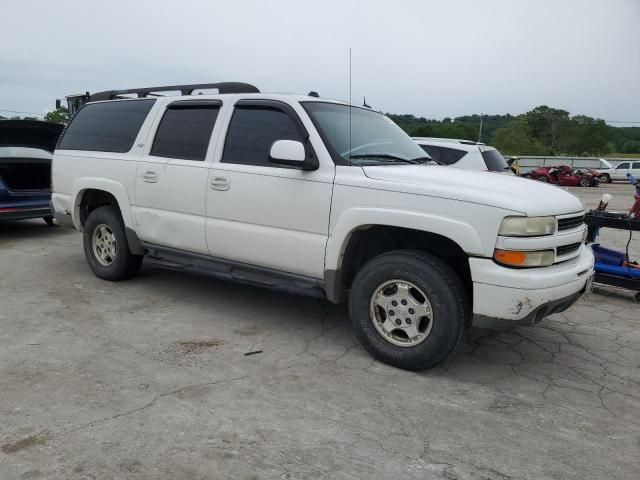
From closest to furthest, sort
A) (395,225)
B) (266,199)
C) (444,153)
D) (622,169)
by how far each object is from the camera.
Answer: (395,225) < (266,199) < (444,153) < (622,169)

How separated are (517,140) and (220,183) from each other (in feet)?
278

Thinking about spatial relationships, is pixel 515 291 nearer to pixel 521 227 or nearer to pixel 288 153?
pixel 521 227

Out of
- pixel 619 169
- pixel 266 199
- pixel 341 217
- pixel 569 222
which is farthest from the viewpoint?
pixel 619 169

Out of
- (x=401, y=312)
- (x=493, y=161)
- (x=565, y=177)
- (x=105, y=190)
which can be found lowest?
(x=401, y=312)

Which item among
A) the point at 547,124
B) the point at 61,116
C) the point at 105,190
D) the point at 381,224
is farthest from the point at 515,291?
the point at 547,124

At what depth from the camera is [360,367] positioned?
3793 millimetres

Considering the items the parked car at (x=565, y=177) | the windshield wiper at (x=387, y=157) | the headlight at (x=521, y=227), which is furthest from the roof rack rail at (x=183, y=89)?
the parked car at (x=565, y=177)

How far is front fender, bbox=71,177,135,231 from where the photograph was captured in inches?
207

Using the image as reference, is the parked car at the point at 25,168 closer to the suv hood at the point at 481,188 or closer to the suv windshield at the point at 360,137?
the suv windshield at the point at 360,137

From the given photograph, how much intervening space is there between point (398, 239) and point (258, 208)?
1.14 meters

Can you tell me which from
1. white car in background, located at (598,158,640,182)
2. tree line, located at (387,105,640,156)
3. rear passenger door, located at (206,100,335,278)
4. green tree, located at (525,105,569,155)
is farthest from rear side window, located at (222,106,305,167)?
green tree, located at (525,105,569,155)

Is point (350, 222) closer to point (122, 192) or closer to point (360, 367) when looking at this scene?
point (360, 367)

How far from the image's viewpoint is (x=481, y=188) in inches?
137

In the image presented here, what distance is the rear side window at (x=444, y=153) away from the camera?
357 inches
